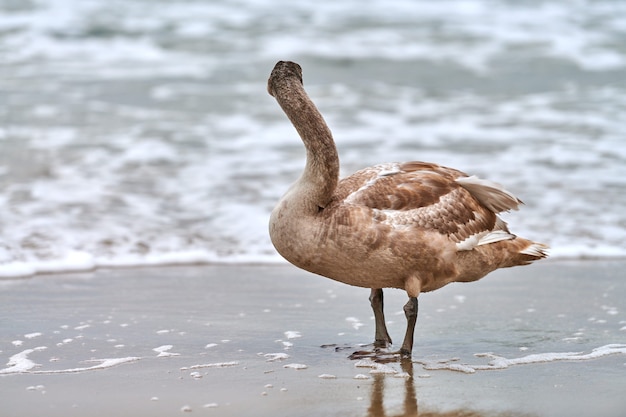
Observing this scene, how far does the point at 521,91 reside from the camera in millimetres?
16812

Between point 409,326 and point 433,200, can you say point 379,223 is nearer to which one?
point 433,200

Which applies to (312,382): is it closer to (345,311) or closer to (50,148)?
(345,311)

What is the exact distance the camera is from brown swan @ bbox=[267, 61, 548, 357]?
5734mm

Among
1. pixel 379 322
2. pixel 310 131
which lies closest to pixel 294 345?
pixel 379 322

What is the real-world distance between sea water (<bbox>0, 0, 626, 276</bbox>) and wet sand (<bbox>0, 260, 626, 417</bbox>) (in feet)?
2.57

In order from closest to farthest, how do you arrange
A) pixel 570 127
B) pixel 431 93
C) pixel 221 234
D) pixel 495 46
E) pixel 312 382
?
1. pixel 312 382
2. pixel 221 234
3. pixel 570 127
4. pixel 431 93
5. pixel 495 46

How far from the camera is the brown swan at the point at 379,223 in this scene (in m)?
5.73

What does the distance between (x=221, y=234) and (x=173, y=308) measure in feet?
7.12

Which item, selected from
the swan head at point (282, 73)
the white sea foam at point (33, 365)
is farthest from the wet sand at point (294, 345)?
the swan head at point (282, 73)

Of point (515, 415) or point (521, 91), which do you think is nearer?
point (515, 415)

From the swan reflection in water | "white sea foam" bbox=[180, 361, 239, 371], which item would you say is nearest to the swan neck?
"white sea foam" bbox=[180, 361, 239, 371]

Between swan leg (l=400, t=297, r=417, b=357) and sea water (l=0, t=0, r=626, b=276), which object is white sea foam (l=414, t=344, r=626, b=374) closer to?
swan leg (l=400, t=297, r=417, b=357)

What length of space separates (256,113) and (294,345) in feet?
29.1

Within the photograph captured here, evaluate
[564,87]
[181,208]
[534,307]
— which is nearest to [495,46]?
[564,87]
